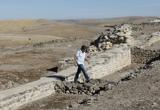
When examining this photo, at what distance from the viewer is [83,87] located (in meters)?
15.8

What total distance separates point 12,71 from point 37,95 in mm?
10706

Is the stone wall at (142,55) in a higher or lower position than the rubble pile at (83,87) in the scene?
lower

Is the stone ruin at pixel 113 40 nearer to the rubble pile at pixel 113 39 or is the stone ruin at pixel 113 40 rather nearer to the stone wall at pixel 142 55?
the rubble pile at pixel 113 39

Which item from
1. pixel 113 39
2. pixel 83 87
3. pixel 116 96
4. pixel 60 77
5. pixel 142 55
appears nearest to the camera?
pixel 116 96

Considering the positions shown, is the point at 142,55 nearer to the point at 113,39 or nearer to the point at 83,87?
the point at 113,39

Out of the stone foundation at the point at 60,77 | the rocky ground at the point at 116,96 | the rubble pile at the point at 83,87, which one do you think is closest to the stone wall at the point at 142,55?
the stone foundation at the point at 60,77

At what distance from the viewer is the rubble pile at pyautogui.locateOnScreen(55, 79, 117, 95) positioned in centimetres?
1561

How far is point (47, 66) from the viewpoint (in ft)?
90.7

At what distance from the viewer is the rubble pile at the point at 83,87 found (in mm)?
15611

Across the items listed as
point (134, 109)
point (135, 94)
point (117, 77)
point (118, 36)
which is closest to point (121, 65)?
point (117, 77)

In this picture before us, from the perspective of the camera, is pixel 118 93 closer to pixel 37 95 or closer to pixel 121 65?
pixel 37 95

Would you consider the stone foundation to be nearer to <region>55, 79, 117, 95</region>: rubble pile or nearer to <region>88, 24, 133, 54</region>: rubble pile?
<region>55, 79, 117, 95</region>: rubble pile

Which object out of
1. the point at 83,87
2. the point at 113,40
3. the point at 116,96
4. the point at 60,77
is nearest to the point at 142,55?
the point at 113,40

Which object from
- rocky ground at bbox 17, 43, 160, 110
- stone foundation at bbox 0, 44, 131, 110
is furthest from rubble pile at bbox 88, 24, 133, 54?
rocky ground at bbox 17, 43, 160, 110
